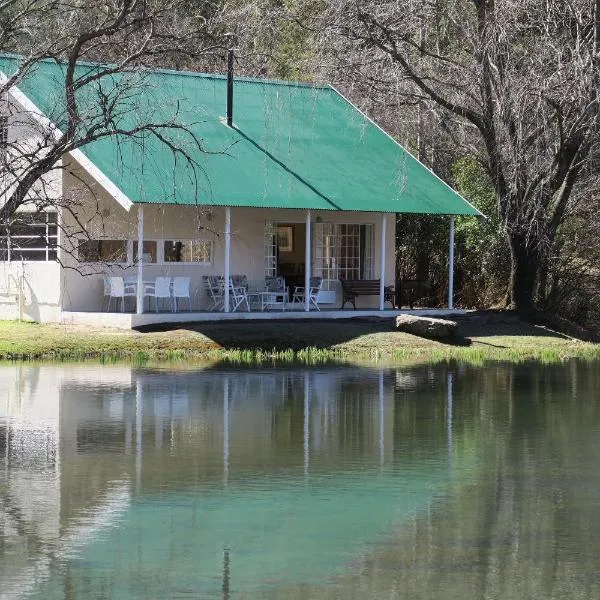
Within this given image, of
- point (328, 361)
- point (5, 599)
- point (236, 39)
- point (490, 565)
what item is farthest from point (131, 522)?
point (236, 39)

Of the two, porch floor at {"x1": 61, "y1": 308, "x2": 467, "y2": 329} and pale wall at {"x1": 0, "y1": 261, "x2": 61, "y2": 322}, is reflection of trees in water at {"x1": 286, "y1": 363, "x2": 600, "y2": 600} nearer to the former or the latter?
porch floor at {"x1": 61, "y1": 308, "x2": 467, "y2": 329}

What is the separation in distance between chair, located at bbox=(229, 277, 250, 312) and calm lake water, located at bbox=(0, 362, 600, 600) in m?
7.59

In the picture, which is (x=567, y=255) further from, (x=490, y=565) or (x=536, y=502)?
(x=490, y=565)

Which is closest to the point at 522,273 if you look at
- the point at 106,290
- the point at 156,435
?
the point at 106,290

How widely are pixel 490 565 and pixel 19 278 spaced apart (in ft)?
62.6

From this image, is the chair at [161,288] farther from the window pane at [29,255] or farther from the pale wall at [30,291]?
the window pane at [29,255]

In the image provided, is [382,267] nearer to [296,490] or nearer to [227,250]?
[227,250]

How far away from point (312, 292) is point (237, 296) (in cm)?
228

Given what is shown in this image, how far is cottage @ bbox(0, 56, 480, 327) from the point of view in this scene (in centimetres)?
2612

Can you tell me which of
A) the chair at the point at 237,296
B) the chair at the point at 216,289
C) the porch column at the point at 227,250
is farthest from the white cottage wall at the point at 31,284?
the chair at the point at 237,296

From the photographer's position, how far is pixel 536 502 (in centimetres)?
1188

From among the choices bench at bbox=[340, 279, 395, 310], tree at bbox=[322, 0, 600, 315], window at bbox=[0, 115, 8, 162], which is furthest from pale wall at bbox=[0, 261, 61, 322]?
window at bbox=[0, 115, 8, 162]

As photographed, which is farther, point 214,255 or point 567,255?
point 567,255

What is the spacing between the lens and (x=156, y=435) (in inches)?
597
